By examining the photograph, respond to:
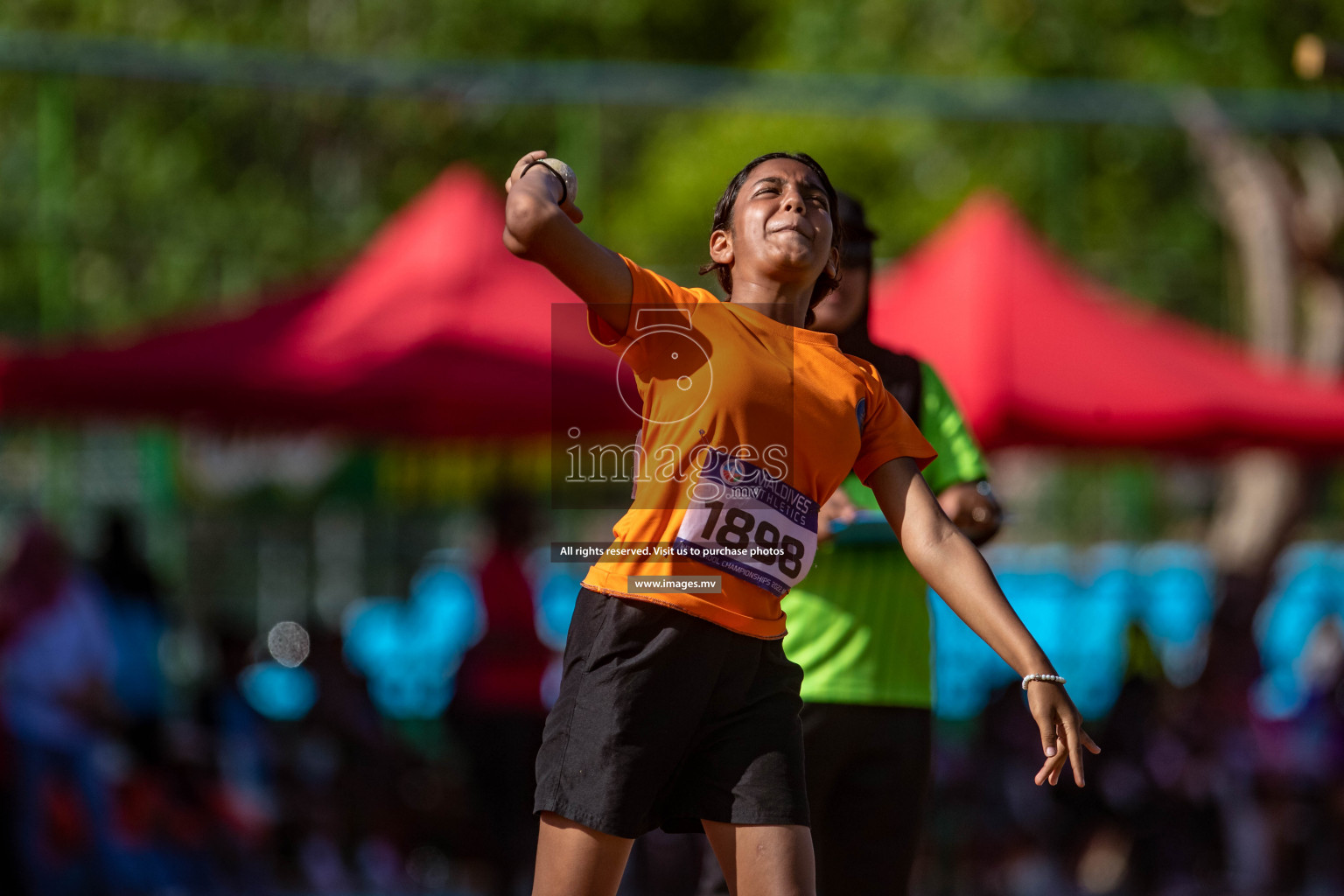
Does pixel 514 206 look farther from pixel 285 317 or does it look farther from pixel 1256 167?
pixel 1256 167

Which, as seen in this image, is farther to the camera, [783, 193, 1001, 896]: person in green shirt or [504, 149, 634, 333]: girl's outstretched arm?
[783, 193, 1001, 896]: person in green shirt

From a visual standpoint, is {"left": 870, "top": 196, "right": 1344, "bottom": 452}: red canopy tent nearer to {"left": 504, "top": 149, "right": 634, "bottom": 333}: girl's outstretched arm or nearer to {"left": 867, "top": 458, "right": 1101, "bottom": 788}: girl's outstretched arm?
{"left": 867, "top": 458, "right": 1101, "bottom": 788}: girl's outstretched arm

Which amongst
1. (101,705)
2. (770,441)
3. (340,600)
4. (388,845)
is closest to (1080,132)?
(340,600)

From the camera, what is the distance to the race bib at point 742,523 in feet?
8.92

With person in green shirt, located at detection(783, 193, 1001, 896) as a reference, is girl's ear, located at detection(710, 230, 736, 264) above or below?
above

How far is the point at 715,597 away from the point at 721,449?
23 centimetres

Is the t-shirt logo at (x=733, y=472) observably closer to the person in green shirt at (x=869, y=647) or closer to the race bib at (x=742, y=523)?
the race bib at (x=742, y=523)

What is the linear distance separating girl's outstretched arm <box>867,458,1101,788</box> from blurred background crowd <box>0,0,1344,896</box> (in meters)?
1.96

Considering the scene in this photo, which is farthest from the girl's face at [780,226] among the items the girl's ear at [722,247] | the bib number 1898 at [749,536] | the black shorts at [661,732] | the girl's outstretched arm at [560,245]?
the black shorts at [661,732]

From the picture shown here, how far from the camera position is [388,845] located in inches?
327

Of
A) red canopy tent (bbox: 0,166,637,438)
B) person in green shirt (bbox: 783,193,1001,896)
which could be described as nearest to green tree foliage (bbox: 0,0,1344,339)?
red canopy tent (bbox: 0,166,637,438)

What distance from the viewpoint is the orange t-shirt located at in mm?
2717

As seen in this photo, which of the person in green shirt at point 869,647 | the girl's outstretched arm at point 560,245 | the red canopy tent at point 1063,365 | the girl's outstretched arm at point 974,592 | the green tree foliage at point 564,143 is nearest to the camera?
the girl's outstretched arm at point 560,245

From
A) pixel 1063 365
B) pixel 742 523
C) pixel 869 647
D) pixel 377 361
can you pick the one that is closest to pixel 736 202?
pixel 742 523
